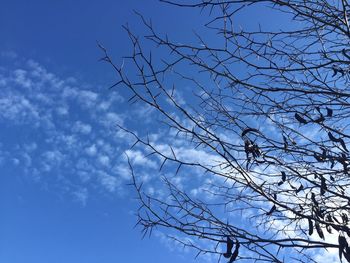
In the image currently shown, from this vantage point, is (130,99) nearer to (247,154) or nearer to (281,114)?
(247,154)

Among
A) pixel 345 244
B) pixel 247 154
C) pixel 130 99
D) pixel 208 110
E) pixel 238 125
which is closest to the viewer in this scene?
pixel 345 244

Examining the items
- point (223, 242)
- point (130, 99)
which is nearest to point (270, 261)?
point (223, 242)

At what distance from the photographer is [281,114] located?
3.12m

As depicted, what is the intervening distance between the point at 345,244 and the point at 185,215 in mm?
871

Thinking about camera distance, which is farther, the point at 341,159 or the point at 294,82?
the point at 294,82

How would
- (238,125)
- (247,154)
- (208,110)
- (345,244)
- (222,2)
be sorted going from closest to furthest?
(345,244) → (247,154) → (222,2) → (238,125) → (208,110)

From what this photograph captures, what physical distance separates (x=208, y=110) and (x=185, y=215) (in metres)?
0.94

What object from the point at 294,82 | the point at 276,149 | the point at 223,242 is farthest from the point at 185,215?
the point at 294,82

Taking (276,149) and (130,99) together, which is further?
(276,149)

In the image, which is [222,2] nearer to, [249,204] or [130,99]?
[130,99]

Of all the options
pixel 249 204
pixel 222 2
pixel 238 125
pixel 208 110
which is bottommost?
pixel 249 204

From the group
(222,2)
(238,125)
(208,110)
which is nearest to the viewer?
(222,2)

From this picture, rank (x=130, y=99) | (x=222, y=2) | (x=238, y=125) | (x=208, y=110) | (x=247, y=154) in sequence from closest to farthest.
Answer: (x=130, y=99)
(x=247, y=154)
(x=222, y=2)
(x=238, y=125)
(x=208, y=110)

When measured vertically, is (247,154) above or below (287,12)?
below
